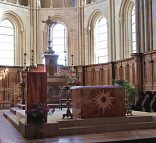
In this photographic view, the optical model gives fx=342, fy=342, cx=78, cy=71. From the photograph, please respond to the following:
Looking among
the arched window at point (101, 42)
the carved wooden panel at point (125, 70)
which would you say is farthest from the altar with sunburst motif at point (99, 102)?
the arched window at point (101, 42)

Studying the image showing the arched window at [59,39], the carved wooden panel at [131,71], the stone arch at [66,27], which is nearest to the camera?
the carved wooden panel at [131,71]

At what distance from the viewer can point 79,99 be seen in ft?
29.4

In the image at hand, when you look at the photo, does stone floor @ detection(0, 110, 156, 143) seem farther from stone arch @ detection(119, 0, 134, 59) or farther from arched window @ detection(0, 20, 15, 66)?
arched window @ detection(0, 20, 15, 66)

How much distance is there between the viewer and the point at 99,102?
29.5ft

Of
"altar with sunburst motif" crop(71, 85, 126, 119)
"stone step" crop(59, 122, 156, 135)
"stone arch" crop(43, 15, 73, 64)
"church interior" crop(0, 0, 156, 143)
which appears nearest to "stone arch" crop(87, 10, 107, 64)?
"church interior" crop(0, 0, 156, 143)

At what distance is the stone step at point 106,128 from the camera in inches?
314

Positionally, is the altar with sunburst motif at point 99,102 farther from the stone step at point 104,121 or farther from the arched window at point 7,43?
the arched window at point 7,43

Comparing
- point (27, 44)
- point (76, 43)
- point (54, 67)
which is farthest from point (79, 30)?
point (54, 67)

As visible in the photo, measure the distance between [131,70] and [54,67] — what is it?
3.41 meters

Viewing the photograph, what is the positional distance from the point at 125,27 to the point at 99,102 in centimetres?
891

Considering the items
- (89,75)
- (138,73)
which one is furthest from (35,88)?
(89,75)

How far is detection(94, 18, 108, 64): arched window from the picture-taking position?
19.0m

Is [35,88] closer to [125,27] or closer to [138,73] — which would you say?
[138,73]

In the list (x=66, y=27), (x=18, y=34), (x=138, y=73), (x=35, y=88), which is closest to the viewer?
(x=35, y=88)
